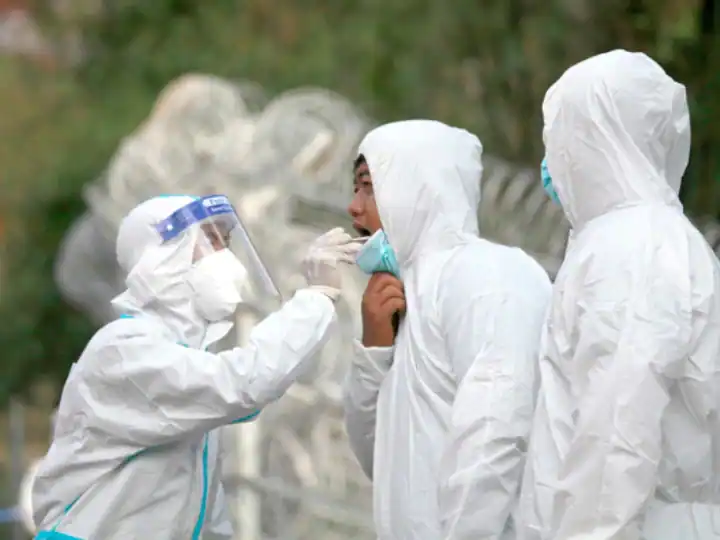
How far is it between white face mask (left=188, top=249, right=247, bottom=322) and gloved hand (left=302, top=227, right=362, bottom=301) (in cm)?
21

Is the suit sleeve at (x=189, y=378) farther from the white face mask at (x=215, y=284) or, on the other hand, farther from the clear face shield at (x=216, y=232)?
the clear face shield at (x=216, y=232)

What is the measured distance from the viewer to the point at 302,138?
6164mm

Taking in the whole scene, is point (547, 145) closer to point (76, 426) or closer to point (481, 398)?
point (481, 398)

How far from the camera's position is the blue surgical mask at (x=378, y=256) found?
352 centimetres

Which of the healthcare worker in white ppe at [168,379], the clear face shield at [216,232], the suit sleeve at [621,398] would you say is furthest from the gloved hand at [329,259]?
the suit sleeve at [621,398]

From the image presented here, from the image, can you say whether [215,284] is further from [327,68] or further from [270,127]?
[327,68]

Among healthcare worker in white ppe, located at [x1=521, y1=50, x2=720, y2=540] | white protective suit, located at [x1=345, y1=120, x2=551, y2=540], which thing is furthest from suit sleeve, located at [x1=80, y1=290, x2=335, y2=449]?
healthcare worker in white ppe, located at [x1=521, y1=50, x2=720, y2=540]

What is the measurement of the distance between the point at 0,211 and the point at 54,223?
563 millimetres

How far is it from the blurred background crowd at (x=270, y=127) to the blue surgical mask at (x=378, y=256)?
3.80 feet

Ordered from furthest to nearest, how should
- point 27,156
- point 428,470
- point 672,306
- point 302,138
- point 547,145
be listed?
point 27,156 → point 302,138 → point 428,470 → point 547,145 → point 672,306

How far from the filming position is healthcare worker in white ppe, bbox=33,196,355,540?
3.55m

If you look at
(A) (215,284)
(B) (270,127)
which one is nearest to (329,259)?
(A) (215,284)

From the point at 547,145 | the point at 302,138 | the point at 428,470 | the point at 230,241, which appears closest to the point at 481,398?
the point at 428,470

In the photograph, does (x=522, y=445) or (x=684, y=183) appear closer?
(x=522, y=445)
